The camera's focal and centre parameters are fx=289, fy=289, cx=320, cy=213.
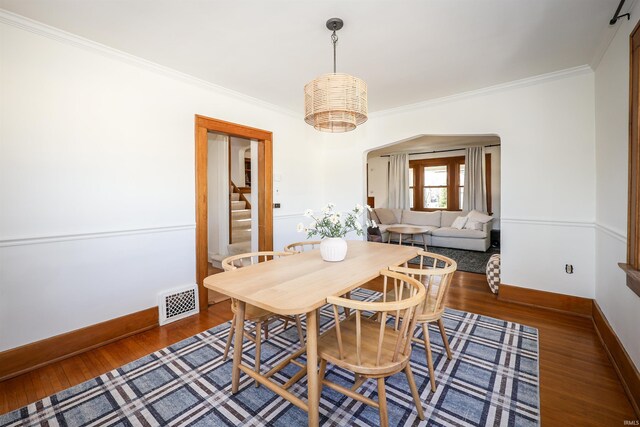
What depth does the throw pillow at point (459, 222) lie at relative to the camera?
6305 mm

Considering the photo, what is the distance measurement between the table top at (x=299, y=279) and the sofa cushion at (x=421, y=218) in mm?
4792

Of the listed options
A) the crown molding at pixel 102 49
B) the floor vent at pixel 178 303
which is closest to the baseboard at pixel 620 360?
the floor vent at pixel 178 303

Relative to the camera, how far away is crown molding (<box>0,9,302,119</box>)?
1998 millimetres

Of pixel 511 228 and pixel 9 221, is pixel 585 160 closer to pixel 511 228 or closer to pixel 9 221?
pixel 511 228

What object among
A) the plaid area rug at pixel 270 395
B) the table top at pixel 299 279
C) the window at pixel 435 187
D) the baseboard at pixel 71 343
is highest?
the window at pixel 435 187

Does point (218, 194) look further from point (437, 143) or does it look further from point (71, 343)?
point (437, 143)

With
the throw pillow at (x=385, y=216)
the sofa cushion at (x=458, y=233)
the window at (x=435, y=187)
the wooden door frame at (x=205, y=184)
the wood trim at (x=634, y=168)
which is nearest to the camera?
the wood trim at (x=634, y=168)

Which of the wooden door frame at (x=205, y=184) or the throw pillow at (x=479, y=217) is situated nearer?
the wooden door frame at (x=205, y=184)

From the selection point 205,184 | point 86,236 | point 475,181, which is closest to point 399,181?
point 475,181

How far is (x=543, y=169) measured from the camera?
3.06 meters

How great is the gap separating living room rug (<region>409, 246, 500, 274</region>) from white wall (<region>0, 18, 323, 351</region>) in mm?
3954

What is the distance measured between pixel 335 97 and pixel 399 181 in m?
6.29

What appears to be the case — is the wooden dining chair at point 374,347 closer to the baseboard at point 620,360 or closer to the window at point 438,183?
the baseboard at point 620,360

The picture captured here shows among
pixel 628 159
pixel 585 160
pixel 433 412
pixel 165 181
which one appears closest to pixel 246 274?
pixel 433 412
